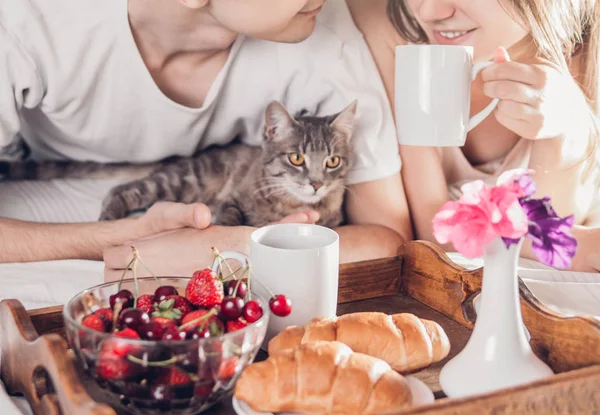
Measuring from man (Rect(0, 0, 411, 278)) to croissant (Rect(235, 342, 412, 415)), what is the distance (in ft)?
2.04

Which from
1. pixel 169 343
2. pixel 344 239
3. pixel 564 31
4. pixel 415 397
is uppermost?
pixel 564 31

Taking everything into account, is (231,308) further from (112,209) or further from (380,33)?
(380,33)

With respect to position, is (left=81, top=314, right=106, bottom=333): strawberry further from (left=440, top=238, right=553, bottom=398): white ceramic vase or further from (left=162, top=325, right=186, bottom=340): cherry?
(left=440, top=238, right=553, bottom=398): white ceramic vase

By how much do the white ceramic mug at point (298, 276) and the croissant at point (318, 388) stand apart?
161 millimetres

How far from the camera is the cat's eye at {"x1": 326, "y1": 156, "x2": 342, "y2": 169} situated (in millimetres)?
1555

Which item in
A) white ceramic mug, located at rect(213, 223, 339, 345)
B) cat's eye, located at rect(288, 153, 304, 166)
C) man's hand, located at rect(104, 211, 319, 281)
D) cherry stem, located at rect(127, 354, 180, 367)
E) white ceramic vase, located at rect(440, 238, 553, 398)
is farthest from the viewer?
cat's eye, located at rect(288, 153, 304, 166)

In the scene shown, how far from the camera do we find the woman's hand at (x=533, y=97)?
1.20 meters

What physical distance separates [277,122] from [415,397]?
2.98ft

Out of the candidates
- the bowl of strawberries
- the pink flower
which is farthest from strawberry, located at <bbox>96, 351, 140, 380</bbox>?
A: the pink flower

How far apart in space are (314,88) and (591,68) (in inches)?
25.8

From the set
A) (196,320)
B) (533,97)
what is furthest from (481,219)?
(533,97)

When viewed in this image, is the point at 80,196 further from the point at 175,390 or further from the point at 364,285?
the point at 175,390

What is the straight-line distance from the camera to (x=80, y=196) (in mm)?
1483

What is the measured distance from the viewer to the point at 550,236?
2.27 ft
